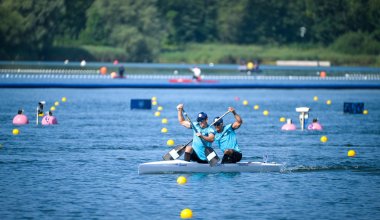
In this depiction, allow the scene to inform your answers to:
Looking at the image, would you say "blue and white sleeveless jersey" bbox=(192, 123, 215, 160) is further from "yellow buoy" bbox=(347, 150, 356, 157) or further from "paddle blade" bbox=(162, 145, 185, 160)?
"yellow buoy" bbox=(347, 150, 356, 157)

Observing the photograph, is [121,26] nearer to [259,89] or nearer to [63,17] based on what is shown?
[63,17]

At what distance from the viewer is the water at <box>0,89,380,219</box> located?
63.8 feet

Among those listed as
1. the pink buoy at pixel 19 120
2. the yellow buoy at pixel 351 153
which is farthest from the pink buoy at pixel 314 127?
the pink buoy at pixel 19 120

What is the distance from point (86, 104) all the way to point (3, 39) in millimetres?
60528

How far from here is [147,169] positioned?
77.6ft

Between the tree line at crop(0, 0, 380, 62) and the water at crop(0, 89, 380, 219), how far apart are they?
6745 cm

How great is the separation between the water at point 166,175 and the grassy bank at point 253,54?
75975 millimetres

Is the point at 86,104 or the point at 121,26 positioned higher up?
the point at 121,26

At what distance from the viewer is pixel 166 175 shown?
23703 mm

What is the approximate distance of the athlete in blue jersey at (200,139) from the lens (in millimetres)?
23391

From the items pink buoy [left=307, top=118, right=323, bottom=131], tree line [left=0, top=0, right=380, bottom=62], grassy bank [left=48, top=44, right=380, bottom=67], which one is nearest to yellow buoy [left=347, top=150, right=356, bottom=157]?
pink buoy [left=307, top=118, right=323, bottom=131]

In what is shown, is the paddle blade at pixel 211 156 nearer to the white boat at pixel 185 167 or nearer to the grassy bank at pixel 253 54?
the white boat at pixel 185 167

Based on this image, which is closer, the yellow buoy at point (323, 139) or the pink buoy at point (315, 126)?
the yellow buoy at point (323, 139)

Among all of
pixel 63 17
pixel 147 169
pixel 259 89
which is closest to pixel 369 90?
pixel 259 89
